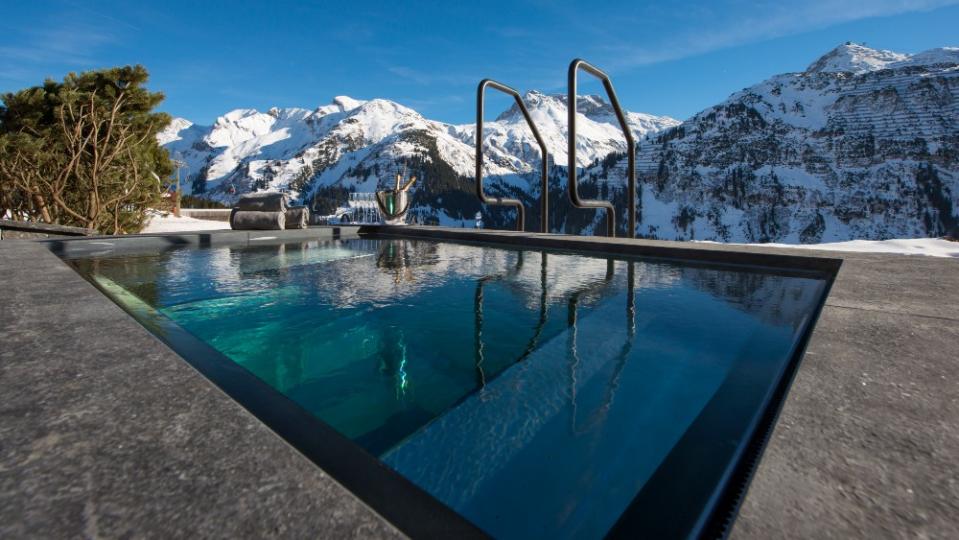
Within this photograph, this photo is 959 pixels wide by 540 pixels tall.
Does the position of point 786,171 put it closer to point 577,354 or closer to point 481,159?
point 481,159

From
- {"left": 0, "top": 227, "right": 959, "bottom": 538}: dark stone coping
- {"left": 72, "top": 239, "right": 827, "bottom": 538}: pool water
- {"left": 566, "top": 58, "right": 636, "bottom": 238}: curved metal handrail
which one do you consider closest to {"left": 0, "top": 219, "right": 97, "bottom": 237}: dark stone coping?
{"left": 72, "top": 239, "right": 827, "bottom": 538}: pool water

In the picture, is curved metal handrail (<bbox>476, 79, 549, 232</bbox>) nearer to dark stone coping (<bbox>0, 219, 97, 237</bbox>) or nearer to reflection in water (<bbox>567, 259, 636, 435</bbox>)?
reflection in water (<bbox>567, 259, 636, 435</bbox>)

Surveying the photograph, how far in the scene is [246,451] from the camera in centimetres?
73

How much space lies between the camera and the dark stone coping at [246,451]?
58 centimetres

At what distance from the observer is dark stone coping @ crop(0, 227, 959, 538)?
0.58m

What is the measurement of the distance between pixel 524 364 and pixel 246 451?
1.40 m

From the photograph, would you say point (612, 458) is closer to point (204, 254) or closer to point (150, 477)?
point (150, 477)

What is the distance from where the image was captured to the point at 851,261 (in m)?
3.55

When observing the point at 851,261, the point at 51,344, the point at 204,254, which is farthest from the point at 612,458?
the point at 204,254

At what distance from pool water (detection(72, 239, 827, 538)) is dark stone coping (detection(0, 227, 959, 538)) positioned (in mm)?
243

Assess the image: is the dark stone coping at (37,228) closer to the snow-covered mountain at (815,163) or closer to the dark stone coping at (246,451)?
the dark stone coping at (246,451)

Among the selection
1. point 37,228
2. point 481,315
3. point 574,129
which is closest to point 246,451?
point 481,315

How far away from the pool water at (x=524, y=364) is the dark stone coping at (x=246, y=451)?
0.24 m

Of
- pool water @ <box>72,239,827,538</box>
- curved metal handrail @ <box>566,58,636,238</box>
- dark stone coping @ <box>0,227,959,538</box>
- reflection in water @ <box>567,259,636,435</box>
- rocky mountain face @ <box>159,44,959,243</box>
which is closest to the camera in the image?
dark stone coping @ <box>0,227,959,538</box>
